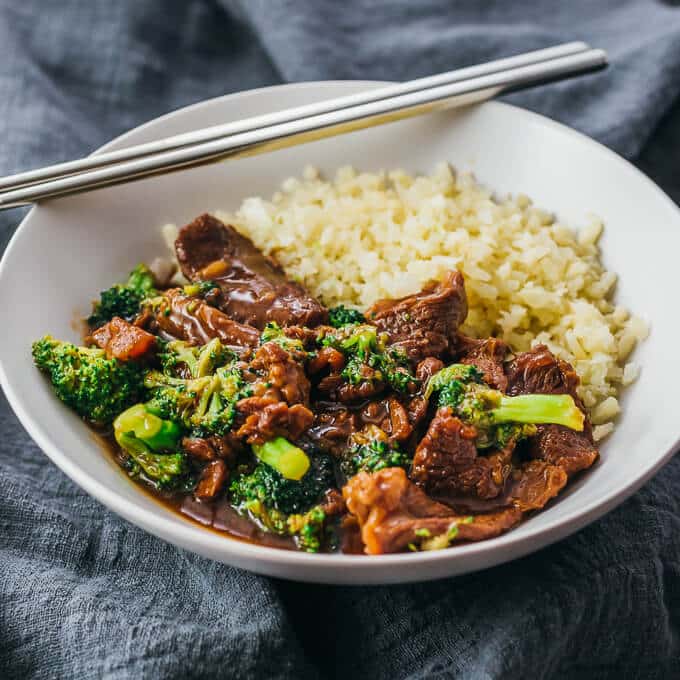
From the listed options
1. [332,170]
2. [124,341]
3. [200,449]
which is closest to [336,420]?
[200,449]

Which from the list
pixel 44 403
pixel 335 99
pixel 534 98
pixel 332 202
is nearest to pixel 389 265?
pixel 332 202

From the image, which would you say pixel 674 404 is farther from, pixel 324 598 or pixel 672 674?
pixel 324 598

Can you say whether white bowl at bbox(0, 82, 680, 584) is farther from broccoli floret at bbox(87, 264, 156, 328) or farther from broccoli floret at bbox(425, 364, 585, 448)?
broccoli floret at bbox(425, 364, 585, 448)

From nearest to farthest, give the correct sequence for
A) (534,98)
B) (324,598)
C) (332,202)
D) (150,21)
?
(324,598), (332,202), (534,98), (150,21)

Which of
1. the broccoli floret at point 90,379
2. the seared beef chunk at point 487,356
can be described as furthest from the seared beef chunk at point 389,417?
the broccoli floret at point 90,379

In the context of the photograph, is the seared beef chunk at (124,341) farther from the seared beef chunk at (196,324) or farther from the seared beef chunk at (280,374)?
the seared beef chunk at (280,374)

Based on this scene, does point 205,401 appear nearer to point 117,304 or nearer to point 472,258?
point 117,304

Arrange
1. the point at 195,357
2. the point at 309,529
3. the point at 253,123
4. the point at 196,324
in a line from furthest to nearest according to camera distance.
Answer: the point at 253,123 < the point at 196,324 < the point at 195,357 < the point at 309,529

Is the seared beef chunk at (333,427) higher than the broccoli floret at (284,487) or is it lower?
higher
